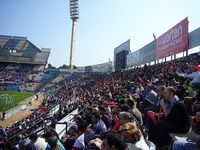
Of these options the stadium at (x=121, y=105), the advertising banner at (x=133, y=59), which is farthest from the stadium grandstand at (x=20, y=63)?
the advertising banner at (x=133, y=59)

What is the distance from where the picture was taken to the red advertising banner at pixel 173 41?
76.6 ft

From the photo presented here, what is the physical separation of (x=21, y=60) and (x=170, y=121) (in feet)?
290

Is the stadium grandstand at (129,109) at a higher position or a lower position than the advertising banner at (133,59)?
lower

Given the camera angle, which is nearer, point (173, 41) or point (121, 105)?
point (121, 105)

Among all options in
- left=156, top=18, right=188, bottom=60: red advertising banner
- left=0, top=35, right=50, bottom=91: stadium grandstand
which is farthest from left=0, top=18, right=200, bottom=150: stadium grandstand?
left=0, top=35, right=50, bottom=91: stadium grandstand

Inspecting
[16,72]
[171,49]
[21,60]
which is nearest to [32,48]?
[21,60]

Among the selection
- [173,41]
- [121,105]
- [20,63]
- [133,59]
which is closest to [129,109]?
[121,105]

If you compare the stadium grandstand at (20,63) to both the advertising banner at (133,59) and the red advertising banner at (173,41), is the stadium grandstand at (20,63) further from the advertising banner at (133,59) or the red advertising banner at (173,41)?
the red advertising banner at (173,41)

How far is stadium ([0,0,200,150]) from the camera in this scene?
4730 mm

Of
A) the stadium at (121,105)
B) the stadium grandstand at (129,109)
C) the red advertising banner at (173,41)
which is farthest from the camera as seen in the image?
the red advertising banner at (173,41)

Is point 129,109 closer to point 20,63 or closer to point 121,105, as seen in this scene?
point 121,105

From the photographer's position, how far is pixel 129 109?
6324 millimetres

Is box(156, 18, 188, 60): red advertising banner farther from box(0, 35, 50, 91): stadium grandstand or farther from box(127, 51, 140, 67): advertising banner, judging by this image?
box(0, 35, 50, 91): stadium grandstand

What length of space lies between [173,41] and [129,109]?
A: 68.2 ft
